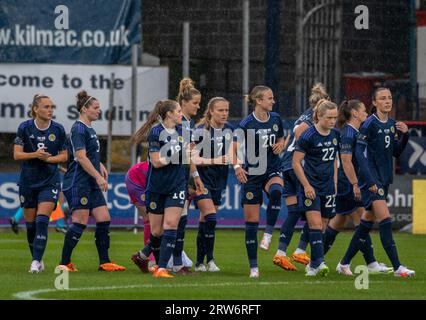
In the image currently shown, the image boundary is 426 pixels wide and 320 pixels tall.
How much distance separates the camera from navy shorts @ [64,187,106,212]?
15.9 m

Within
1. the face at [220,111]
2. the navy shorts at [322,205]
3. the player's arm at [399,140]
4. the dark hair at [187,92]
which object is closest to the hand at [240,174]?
the navy shorts at [322,205]

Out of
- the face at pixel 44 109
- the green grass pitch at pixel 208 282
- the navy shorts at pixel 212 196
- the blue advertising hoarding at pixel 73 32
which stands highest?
the blue advertising hoarding at pixel 73 32

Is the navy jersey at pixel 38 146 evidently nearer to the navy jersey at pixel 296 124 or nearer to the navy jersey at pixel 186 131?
the navy jersey at pixel 186 131

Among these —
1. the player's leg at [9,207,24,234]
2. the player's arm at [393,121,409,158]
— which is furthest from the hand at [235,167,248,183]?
the player's leg at [9,207,24,234]

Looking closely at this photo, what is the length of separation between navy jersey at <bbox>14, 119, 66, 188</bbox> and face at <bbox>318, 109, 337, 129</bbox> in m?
3.04

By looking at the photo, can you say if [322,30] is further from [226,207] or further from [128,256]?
[128,256]

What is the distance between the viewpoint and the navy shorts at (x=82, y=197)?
52.1 ft

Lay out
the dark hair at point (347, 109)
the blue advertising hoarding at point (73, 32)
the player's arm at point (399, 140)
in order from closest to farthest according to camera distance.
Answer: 1. the player's arm at point (399, 140)
2. the dark hair at point (347, 109)
3. the blue advertising hoarding at point (73, 32)

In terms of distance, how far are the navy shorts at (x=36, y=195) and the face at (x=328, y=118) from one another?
3185mm

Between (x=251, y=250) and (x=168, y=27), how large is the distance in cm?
1541

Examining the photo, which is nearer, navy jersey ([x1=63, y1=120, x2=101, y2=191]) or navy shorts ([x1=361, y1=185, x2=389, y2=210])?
navy shorts ([x1=361, y1=185, x2=389, y2=210])

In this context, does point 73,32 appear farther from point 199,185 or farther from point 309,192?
point 309,192

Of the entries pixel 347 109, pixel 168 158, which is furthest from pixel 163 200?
pixel 347 109

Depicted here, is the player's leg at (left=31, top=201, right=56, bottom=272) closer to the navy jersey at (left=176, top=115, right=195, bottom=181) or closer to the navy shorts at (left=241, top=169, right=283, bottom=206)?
the navy jersey at (left=176, top=115, right=195, bottom=181)
